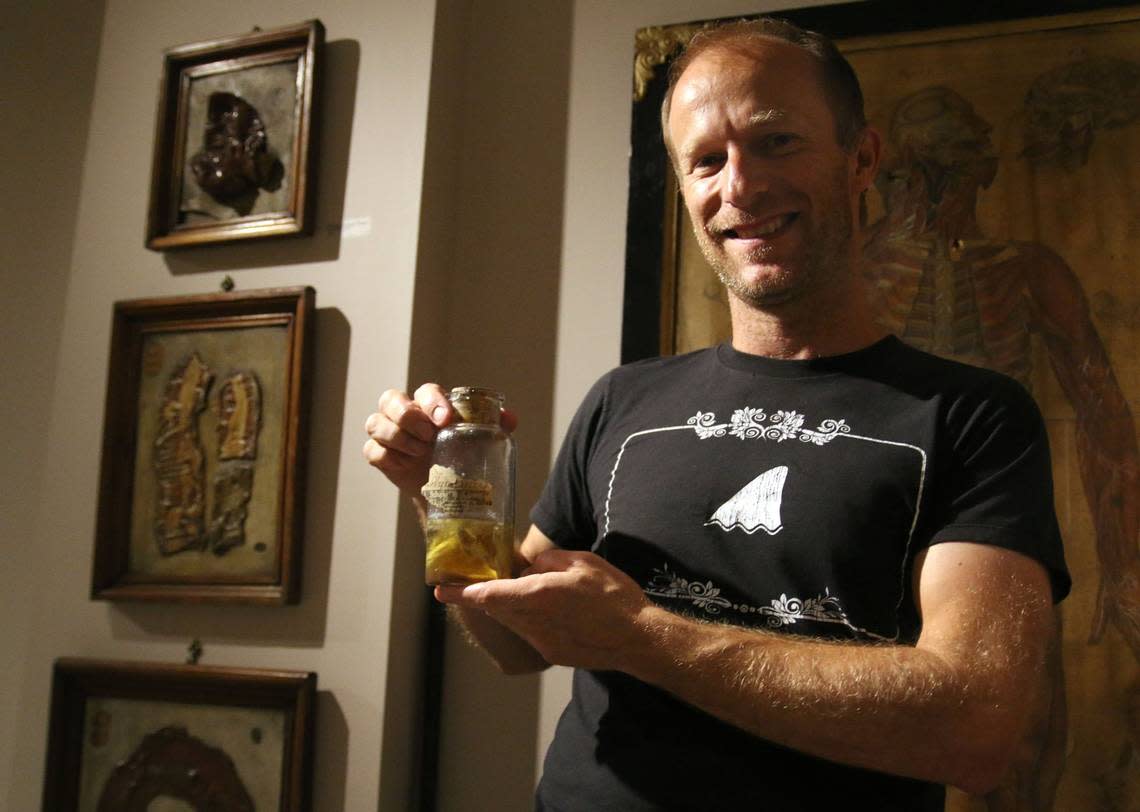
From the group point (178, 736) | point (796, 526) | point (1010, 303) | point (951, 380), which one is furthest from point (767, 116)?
point (178, 736)

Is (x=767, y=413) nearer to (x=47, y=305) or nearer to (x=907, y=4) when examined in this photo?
(x=907, y=4)

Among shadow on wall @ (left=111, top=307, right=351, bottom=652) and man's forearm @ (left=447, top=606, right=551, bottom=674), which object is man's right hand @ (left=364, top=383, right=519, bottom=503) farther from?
shadow on wall @ (left=111, top=307, right=351, bottom=652)

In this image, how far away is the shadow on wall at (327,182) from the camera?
165 centimetres

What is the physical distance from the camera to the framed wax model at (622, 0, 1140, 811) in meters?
1.23

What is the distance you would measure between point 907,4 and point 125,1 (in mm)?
1522

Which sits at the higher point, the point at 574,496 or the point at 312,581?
the point at 574,496

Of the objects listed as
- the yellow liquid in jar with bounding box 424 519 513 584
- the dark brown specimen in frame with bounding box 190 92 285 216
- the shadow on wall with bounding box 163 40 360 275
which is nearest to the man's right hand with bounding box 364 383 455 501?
the yellow liquid in jar with bounding box 424 519 513 584

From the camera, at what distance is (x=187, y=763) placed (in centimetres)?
155

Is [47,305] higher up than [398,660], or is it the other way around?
[47,305]

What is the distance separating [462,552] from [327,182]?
106 cm

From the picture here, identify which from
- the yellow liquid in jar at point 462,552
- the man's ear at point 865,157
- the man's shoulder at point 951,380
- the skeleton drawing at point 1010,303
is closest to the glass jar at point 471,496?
the yellow liquid in jar at point 462,552

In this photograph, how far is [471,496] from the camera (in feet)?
2.73

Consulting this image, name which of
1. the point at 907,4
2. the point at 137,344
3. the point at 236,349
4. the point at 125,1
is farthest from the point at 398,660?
the point at 125,1

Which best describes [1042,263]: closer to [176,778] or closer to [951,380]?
[951,380]
